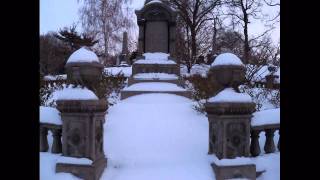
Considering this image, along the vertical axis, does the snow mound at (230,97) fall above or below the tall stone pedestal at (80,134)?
above

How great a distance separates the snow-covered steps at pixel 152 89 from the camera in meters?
12.3

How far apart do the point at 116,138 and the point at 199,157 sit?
1.86 meters

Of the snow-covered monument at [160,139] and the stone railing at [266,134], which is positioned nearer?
the snow-covered monument at [160,139]

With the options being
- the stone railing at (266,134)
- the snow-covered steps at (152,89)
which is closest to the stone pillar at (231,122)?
the stone railing at (266,134)

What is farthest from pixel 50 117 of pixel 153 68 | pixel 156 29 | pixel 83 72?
pixel 156 29

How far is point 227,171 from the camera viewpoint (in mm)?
5453

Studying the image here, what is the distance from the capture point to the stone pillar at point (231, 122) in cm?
548

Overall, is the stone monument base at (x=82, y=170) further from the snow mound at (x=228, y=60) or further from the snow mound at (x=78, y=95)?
the snow mound at (x=228, y=60)

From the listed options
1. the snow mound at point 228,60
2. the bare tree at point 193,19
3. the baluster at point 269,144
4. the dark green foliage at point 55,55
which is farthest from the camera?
the bare tree at point 193,19

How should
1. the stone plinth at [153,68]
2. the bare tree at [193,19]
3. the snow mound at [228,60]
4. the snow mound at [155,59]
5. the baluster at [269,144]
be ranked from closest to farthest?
1. the snow mound at [228,60]
2. the baluster at [269,144]
3. the stone plinth at [153,68]
4. the snow mound at [155,59]
5. the bare tree at [193,19]

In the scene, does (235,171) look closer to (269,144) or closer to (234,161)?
(234,161)

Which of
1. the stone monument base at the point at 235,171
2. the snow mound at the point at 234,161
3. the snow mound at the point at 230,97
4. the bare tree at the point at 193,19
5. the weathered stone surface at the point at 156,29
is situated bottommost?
the stone monument base at the point at 235,171
